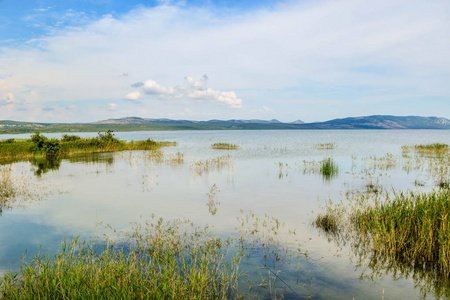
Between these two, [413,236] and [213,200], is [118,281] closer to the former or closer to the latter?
[413,236]

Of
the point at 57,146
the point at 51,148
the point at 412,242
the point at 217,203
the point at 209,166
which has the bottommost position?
the point at 217,203

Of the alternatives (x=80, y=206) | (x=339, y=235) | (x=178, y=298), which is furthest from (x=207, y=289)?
(x=80, y=206)

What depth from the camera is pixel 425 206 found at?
35.4ft

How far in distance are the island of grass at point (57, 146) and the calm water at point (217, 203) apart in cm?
912

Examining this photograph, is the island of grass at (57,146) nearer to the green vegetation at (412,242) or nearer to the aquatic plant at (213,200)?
the aquatic plant at (213,200)

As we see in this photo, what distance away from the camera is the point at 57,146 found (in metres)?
43.7

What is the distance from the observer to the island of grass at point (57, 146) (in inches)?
1596

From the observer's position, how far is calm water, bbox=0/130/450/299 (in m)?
9.48

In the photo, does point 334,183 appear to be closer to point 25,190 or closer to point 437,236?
point 437,236

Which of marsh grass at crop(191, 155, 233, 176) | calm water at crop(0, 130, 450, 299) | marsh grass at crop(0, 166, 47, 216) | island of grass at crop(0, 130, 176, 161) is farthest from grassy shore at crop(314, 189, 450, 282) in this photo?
island of grass at crop(0, 130, 176, 161)

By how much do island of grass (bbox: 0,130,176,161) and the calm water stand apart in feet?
29.9

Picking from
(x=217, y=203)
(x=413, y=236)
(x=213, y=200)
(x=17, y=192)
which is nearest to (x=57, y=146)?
(x=17, y=192)

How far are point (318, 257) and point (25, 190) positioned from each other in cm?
2091

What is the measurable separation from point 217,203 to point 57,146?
35027 mm
